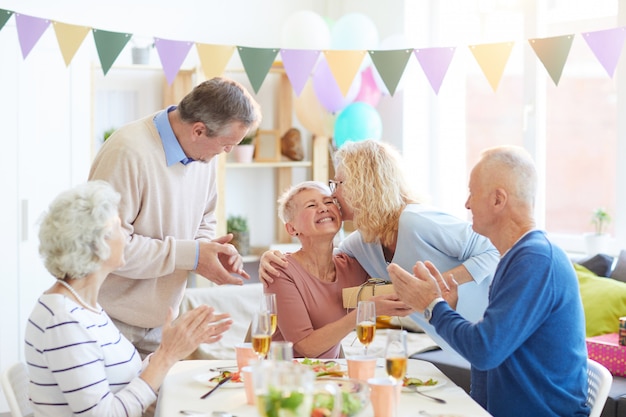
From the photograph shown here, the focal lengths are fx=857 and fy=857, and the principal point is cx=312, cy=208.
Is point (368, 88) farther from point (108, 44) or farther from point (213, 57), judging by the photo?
point (108, 44)

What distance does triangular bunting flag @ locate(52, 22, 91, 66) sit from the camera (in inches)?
150

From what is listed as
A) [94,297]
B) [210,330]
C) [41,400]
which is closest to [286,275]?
[210,330]

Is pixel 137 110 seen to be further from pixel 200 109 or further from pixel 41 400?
pixel 41 400

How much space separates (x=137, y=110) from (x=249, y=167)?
825 millimetres

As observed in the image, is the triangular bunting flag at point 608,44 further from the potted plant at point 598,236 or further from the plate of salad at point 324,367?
the plate of salad at point 324,367

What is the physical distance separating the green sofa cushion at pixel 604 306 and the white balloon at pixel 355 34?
1935 mm

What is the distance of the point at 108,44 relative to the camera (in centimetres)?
387

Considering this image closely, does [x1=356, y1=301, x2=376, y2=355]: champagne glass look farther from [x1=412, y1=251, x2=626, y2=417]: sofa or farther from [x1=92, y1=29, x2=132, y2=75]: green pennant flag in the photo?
[x1=92, y1=29, x2=132, y2=75]: green pennant flag

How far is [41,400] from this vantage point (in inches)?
80.3

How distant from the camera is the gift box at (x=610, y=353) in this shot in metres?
3.46

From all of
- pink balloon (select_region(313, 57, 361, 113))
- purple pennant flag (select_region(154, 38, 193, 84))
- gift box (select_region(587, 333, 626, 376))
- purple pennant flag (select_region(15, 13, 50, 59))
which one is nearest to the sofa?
gift box (select_region(587, 333, 626, 376))

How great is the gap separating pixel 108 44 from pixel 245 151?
1.75 metres

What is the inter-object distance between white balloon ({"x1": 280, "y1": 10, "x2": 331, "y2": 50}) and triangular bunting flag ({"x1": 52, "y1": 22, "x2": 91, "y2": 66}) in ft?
4.84

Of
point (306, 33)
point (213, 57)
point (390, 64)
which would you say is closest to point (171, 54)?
point (213, 57)
